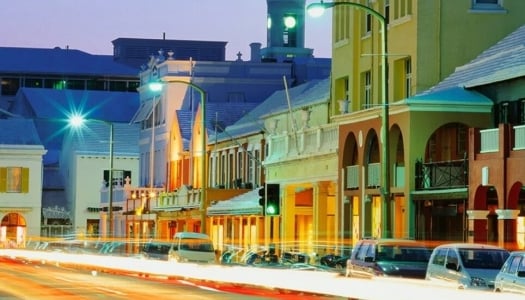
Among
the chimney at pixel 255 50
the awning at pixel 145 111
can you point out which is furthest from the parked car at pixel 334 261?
the chimney at pixel 255 50

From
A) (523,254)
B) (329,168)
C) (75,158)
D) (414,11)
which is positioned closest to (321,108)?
(329,168)

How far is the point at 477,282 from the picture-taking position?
35.9 m

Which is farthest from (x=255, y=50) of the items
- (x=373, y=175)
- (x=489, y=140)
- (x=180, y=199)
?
(x=489, y=140)

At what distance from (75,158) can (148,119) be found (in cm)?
1715

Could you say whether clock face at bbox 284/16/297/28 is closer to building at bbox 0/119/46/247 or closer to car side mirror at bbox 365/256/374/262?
car side mirror at bbox 365/256/374/262

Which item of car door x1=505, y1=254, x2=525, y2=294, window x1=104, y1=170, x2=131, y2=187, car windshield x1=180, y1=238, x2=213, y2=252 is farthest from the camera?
window x1=104, y1=170, x2=131, y2=187

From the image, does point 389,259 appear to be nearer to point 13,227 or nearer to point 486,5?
point 486,5

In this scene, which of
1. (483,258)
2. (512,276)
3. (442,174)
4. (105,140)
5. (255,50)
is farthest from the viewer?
(105,140)

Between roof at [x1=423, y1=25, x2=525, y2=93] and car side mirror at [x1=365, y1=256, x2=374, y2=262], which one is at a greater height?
roof at [x1=423, y1=25, x2=525, y2=93]

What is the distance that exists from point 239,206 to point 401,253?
107 feet

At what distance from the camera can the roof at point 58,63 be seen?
14962 centimetres

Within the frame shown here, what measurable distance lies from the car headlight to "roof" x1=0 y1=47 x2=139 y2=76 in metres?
113

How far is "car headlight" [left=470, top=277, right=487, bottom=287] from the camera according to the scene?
3572cm

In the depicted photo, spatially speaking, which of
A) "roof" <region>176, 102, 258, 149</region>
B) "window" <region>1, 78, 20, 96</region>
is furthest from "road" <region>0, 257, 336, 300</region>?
"window" <region>1, 78, 20, 96</region>
